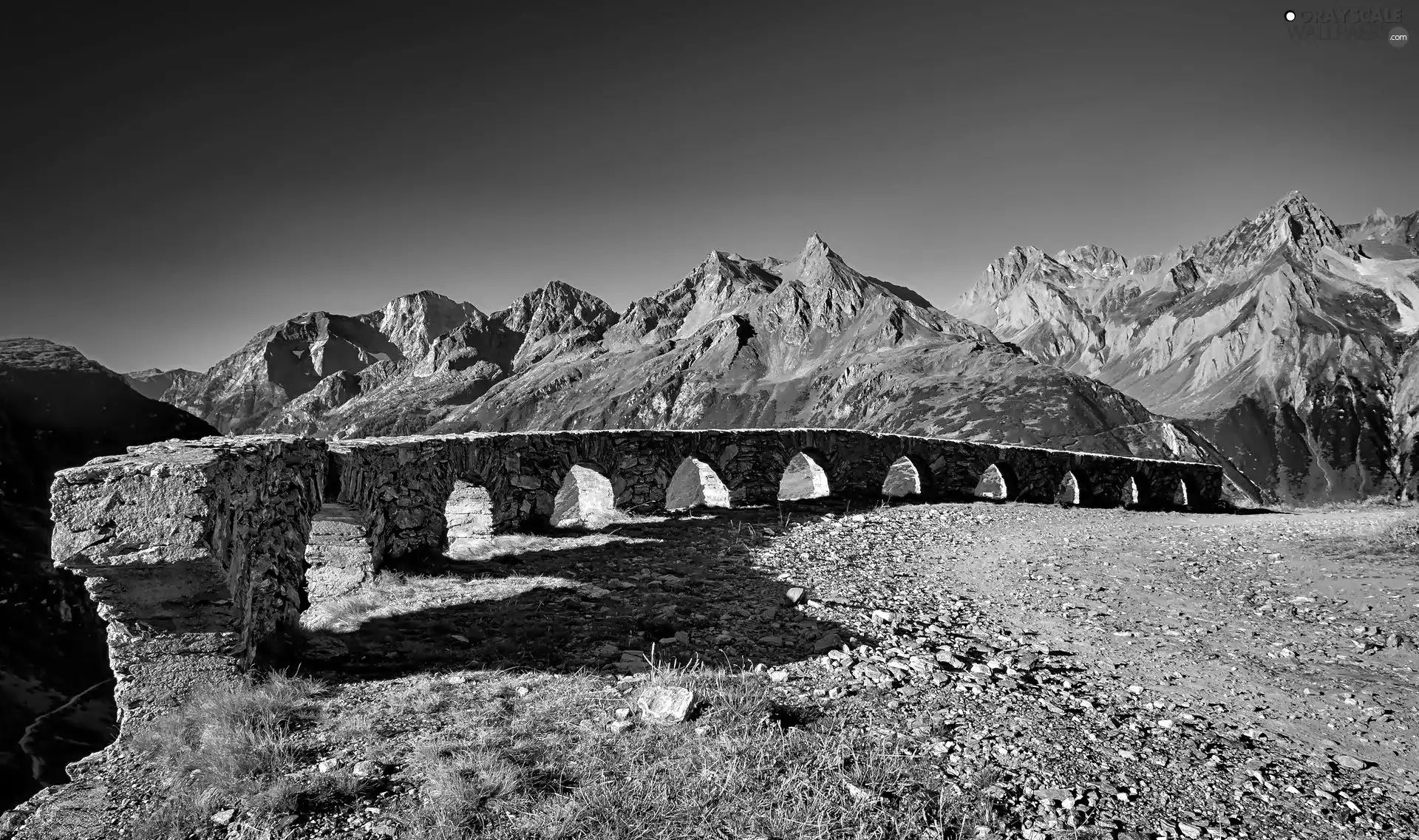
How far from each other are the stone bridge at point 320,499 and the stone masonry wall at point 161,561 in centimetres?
1

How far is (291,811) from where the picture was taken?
4.20 m

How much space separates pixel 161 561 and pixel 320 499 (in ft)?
13.1

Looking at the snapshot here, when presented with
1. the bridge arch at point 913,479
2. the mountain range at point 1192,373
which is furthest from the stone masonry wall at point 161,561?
the mountain range at point 1192,373

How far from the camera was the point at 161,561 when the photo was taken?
5414mm

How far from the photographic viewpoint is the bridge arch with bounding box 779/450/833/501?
67.7ft

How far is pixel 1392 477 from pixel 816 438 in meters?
107

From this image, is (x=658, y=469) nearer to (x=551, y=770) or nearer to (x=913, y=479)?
(x=913, y=479)

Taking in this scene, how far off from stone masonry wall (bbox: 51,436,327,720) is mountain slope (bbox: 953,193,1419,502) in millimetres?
105986

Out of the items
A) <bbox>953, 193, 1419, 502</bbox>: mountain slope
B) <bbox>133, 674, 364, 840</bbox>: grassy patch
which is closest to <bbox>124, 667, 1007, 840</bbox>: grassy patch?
<bbox>133, 674, 364, 840</bbox>: grassy patch

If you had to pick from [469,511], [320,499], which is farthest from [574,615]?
[469,511]

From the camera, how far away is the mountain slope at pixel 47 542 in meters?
8.19

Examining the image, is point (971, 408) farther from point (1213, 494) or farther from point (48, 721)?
point (48, 721)

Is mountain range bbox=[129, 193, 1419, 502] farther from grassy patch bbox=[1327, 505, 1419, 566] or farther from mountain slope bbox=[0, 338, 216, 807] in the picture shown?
grassy patch bbox=[1327, 505, 1419, 566]

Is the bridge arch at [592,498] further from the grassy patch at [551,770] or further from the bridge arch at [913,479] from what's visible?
the grassy patch at [551,770]
